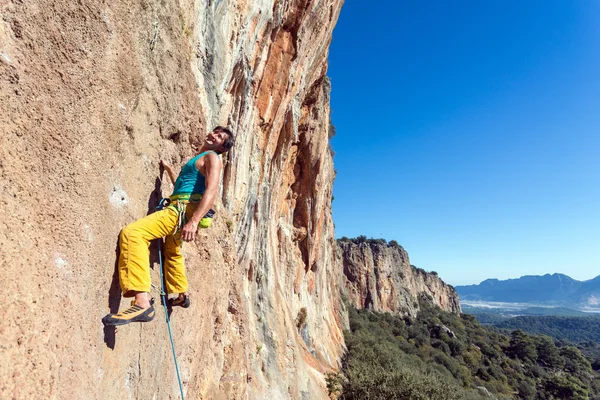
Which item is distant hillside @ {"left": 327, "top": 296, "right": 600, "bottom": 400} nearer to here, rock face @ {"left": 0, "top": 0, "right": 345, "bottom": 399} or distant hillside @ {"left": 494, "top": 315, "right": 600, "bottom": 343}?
rock face @ {"left": 0, "top": 0, "right": 345, "bottom": 399}

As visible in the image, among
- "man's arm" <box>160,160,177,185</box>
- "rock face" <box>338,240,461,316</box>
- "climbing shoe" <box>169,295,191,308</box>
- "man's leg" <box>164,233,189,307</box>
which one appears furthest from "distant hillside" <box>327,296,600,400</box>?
"man's arm" <box>160,160,177,185</box>

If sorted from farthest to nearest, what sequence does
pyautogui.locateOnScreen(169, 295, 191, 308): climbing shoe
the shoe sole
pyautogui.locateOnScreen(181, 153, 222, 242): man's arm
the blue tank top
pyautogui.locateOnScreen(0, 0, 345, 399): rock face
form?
pyautogui.locateOnScreen(169, 295, 191, 308): climbing shoe → the blue tank top → pyautogui.locateOnScreen(181, 153, 222, 242): man's arm → the shoe sole → pyautogui.locateOnScreen(0, 0, 345, 399): rock face

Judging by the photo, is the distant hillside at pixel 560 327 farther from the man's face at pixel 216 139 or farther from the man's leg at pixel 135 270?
the man's leg at pixel 135 270

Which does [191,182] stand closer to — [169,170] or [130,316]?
[169,170]

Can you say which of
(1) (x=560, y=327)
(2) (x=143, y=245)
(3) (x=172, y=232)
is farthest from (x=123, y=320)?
(1) (x=560, y=327)

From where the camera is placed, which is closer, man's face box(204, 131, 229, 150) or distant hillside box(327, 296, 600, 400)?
man's face box(204, 131, 229, 150)

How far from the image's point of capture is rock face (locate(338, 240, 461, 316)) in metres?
54.6

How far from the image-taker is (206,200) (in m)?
3.55

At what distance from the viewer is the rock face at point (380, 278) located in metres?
54.6

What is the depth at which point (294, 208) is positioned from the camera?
21797mm

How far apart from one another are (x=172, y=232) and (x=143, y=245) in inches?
17.5

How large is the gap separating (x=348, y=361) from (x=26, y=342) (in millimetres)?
28153

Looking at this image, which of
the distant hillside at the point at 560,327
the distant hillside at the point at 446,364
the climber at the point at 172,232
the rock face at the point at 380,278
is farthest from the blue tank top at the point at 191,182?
the distant hillside at the point at 560,327

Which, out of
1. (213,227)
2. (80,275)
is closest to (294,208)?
(213,227)
